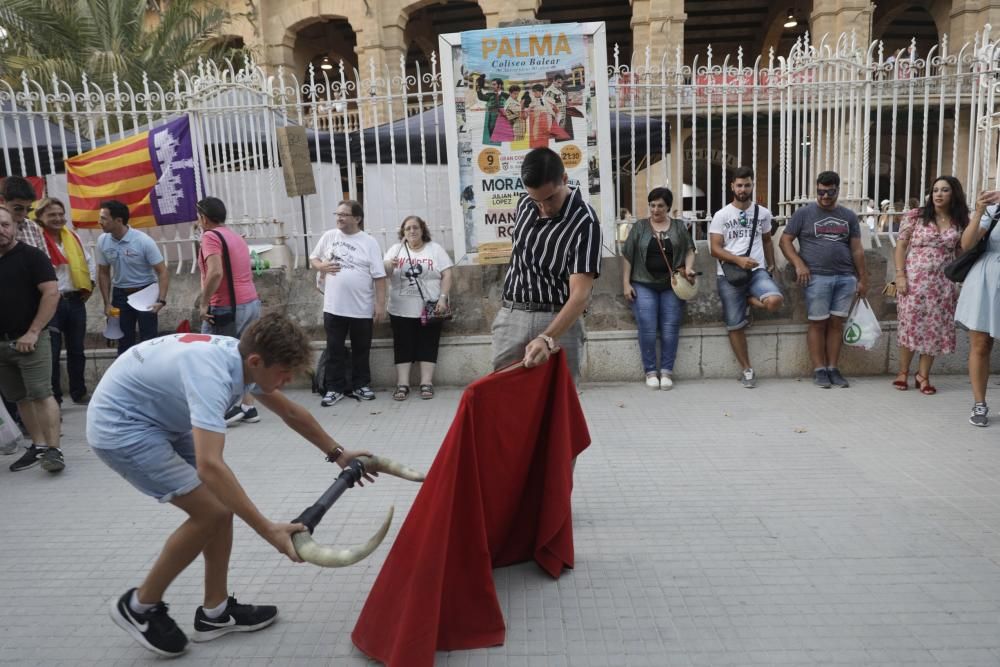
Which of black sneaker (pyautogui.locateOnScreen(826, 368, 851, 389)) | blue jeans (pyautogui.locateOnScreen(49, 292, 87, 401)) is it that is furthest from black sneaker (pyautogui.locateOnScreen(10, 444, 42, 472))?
black sneaker (pyautogui.locateOnScreen(826, 368, 851, 389))

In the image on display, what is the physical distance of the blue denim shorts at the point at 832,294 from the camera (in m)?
6.38

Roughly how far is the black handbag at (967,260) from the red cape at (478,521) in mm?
3784

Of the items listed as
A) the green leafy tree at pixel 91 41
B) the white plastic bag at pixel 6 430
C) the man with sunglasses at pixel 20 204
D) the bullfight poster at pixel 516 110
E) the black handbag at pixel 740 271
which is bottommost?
the white plastic bag at pixel 6 430

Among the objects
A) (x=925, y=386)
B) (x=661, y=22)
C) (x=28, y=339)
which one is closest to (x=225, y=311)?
(x=28, y=339)

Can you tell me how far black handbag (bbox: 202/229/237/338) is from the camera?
5.78 meters

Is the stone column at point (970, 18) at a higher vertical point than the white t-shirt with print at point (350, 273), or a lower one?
higher

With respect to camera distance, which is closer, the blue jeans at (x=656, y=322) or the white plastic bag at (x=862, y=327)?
the white plastic bag at (x=862, y=327)

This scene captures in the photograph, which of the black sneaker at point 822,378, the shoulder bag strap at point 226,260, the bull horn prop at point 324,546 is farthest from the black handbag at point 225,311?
the black sneaker at point 822,378

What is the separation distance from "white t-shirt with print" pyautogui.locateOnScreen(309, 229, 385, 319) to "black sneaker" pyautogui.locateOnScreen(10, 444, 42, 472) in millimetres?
2463

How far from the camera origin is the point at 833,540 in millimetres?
3510

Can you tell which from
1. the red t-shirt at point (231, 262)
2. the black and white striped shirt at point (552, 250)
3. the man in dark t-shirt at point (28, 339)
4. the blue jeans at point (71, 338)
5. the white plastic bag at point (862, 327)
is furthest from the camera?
the white plastic bag at point (862, 327)

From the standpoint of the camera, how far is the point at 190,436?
282cm

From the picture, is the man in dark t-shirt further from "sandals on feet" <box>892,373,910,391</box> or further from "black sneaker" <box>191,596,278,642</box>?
"sandals on feet" <box>892,373,910,391</box>

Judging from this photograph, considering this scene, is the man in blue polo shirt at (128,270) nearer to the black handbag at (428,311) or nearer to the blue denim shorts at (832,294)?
the black handbag at (428,311)
